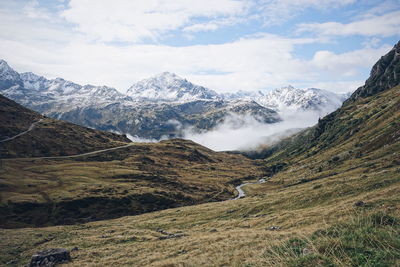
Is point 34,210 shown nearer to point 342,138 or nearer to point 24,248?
point 24,248

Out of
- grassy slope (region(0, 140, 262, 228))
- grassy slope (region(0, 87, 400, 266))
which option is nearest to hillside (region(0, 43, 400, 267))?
grassy slope (region(0, 87, 400, 266))

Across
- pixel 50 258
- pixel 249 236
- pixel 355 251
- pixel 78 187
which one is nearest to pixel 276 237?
pixel 249 236

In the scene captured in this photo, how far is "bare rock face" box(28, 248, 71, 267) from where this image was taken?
91.8ft

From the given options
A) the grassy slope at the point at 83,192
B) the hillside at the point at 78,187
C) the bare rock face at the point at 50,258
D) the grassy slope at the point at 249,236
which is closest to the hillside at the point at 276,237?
the grassy slope at the point at 249,236

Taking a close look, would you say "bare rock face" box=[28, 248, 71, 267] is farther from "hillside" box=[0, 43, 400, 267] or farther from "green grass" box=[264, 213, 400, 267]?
"green grass" box=[264, 213, 400, 267]

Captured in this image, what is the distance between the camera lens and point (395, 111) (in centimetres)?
14850

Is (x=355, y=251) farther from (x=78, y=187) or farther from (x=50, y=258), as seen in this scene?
(x=78, y=187)

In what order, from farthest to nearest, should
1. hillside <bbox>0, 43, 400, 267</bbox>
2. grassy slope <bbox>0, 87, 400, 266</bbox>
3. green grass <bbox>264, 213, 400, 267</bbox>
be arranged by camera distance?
grassy slope <bbox>0, 87, 400, 266</bbox> < hillside <bbox>0, 43, 400, 267</bbox> < green grass <bbox>264, 213, 400, 267</bbox>

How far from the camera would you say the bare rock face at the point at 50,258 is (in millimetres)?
27984

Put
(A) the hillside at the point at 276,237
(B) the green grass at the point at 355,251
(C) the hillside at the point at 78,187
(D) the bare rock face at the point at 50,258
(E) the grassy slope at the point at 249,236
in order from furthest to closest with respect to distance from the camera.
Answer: (C) the hillside at the point at 78,187
(D) the bare rock face at the point at 50,258
(E) the grassy slope at the point at 249,236
(A) the hillside at the point at 276,237
(B) the green grass at the point at 355,251

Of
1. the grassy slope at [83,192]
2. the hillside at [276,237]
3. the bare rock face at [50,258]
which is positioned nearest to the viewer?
the hillside at [276,237]

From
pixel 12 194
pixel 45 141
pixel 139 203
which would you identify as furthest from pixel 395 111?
pixel 45 141

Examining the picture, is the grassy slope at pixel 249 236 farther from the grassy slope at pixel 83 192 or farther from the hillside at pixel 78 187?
the hillside at pixel 78 187

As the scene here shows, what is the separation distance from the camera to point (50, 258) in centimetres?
2864
